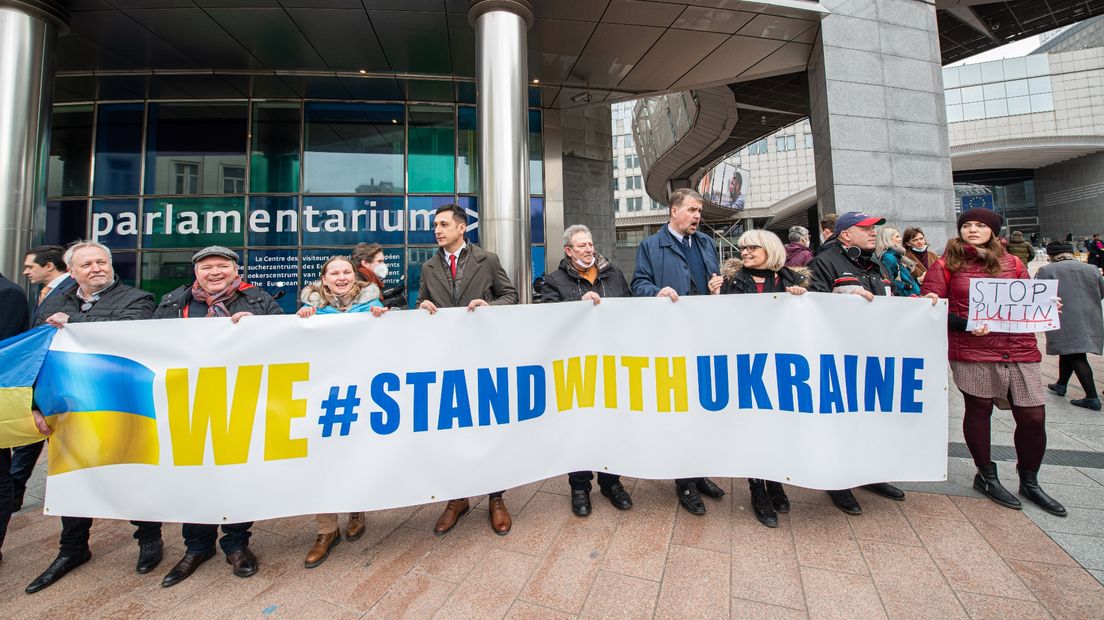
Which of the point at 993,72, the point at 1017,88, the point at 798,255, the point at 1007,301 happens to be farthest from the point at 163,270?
the point at 1017,88

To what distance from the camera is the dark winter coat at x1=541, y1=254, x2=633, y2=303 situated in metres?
3.21

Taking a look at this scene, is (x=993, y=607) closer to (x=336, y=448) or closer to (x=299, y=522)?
(x=336, y=448)

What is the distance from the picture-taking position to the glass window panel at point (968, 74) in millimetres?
36562

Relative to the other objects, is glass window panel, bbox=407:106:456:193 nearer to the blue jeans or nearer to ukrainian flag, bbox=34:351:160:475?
ukrainian flag, bbox=34:351:160:475

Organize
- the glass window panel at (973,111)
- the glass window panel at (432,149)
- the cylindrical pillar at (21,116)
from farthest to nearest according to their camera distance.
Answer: the glass window panel at (973,111), the glass window panel at (432,149), the cylindrical pillar at (21,116)

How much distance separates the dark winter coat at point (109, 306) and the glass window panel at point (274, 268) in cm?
766

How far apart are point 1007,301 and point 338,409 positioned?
4.25 meters

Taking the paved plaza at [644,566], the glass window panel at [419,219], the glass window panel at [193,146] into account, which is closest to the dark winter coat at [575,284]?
the paved plaza at [644,566]

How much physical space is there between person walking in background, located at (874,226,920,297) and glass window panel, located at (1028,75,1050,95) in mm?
49348

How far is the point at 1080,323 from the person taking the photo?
5.07m

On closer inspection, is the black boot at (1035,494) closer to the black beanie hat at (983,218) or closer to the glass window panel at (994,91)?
the black beanie hat at (983,218)

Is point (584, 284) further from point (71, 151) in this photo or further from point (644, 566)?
point (71, 151)

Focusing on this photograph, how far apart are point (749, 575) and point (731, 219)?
56740mm

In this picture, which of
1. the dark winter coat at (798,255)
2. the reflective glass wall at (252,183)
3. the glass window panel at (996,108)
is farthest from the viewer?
the glass window panel at (996,108)
